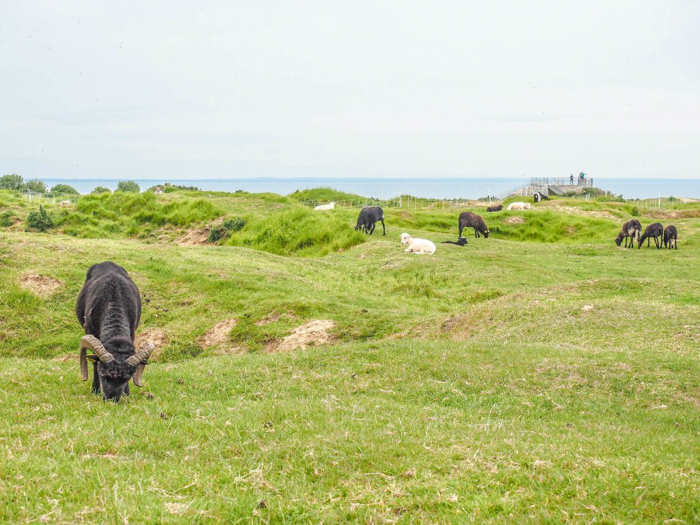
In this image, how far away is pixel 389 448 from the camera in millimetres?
6305

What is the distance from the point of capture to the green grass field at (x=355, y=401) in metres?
5.11

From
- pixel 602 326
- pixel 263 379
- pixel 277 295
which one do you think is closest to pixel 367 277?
pixel 277 295

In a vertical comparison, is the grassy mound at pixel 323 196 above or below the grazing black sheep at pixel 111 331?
above

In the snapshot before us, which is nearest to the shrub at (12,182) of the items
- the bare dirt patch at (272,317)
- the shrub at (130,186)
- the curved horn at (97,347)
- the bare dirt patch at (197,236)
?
the shrub at (130,186)

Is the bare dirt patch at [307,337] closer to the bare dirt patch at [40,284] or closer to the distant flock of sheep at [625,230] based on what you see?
the bare dirt patch at [40,284]

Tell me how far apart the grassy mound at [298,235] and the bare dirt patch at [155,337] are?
61.5 feet

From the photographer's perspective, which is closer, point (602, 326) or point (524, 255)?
point (602, 326)

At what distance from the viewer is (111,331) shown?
9.53m

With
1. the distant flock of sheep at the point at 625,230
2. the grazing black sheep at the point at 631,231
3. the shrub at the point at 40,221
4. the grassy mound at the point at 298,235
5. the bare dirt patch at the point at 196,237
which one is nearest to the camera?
the distant flock of sheep at the point at 625,230

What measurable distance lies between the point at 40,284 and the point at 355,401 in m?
14.0

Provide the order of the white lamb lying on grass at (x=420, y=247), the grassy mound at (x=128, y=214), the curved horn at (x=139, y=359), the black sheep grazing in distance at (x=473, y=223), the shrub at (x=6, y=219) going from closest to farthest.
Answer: the curved horn at (x=139, y=359) → the white lamb lying on grass at (x=420, y=247) → the black sheep grazing in distance at (x=473, y=223) → the shrub at (x=6, y=219) → the grassy mound at (x=128, y=214)

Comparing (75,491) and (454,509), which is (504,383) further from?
(75,491)

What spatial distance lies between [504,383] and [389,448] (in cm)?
453

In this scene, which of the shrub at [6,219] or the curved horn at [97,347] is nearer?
the curved horn at [97,347]
